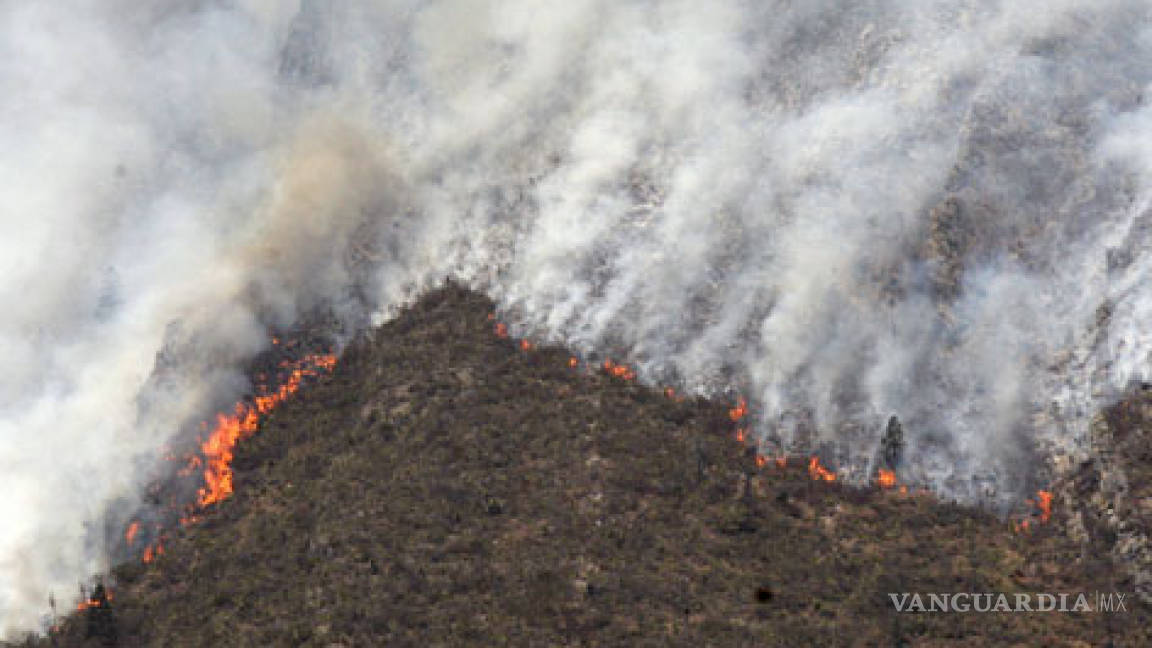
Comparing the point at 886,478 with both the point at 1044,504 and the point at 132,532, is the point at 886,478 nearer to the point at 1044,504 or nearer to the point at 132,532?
the point at 1044,504

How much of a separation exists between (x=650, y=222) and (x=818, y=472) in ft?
65.4

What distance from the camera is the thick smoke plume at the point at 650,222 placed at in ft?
208

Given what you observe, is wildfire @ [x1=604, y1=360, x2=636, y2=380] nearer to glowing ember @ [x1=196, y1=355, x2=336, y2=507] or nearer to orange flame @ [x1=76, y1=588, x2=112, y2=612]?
glowing ember @ [x1=196, y1=355, x2=336, y2=507]

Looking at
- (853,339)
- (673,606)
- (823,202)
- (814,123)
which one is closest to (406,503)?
(673,606)

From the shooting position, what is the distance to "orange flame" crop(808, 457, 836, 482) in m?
61.0

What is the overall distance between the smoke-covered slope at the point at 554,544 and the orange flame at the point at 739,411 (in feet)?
3.13

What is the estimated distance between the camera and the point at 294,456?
222ft

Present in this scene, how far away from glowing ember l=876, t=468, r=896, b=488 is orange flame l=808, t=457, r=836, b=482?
2.13m

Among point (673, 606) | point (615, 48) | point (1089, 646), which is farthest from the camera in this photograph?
point (615, 48)

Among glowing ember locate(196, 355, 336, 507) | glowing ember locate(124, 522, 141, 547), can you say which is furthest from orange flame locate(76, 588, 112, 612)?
glowing ember locate(196, 355, 336, 507)

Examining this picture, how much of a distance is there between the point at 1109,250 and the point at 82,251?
209 ft

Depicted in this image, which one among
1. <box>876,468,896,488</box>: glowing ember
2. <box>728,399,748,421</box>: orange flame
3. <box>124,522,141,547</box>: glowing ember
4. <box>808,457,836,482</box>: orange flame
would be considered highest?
<box>124,522,141,547</box>: glowing ember

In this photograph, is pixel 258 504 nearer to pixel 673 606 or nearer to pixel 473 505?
pixel 473 505

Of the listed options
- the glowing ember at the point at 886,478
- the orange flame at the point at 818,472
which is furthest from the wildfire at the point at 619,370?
the glowing ember at the point at 886,478
